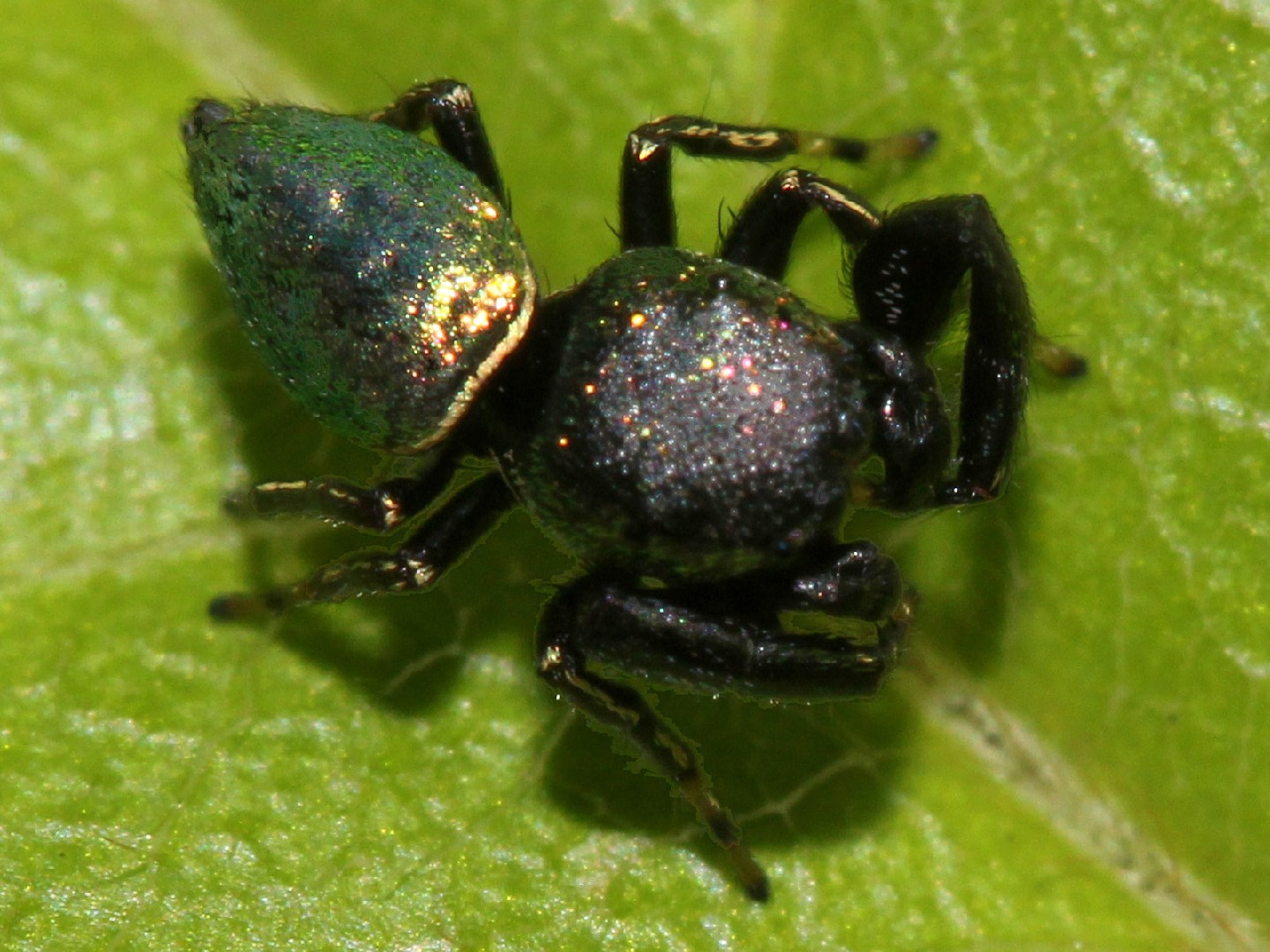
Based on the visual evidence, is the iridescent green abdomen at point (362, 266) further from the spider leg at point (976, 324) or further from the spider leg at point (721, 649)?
the spider leg at point (976, 324)

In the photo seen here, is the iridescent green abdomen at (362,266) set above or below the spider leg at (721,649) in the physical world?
above

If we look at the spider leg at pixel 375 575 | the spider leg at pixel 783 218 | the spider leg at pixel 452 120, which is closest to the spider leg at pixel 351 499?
the spider leg at pixel 375 575

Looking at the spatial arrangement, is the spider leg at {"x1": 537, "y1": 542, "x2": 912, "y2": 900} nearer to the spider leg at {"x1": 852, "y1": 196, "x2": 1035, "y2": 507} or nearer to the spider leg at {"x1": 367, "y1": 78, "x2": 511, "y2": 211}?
the spider leg at {"x1": 852, "y1": 196, "x2": 1035, "y2": 507}

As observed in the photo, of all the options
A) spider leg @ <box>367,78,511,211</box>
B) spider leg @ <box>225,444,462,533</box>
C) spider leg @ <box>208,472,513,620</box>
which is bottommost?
spider leg @ <box>208,472,513,620</box>

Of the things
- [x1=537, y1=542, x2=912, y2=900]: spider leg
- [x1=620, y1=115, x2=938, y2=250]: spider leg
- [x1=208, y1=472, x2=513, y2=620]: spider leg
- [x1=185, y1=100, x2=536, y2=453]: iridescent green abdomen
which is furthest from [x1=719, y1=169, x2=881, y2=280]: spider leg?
[x1=208, y1=472, x2=513, y2=620]: spider leg

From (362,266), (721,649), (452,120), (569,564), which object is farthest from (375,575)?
(452,120)

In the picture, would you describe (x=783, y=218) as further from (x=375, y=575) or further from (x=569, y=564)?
(x=375, y=575)
